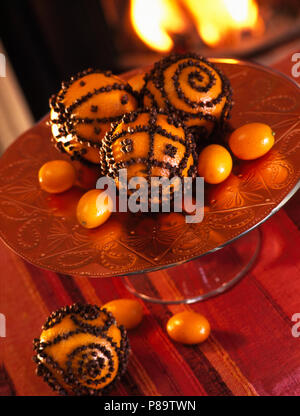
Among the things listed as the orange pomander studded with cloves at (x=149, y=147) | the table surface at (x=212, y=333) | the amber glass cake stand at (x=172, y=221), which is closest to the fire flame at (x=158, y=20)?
the amber glass cake stand at (x=172, y=221)

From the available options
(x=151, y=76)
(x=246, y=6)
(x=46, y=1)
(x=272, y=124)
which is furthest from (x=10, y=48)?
(x=272, y=124)

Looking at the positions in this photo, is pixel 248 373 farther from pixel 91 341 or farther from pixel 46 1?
pixel 46 1

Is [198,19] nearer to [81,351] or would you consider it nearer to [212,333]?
[212,333]

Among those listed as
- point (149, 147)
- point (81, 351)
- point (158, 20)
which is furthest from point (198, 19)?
point (81, 351)

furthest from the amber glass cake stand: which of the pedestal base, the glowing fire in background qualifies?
the glowing fire in background

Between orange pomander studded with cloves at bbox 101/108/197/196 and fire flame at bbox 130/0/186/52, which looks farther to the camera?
fire flame at bbox 130/0/186/52

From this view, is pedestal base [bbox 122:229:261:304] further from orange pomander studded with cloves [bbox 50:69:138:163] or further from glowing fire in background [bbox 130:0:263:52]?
glowing fire in background [bbox 130:0:263:52]

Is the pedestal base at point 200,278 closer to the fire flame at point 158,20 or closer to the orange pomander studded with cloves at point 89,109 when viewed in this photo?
the orange pomander studded with cloves at point 89,109
